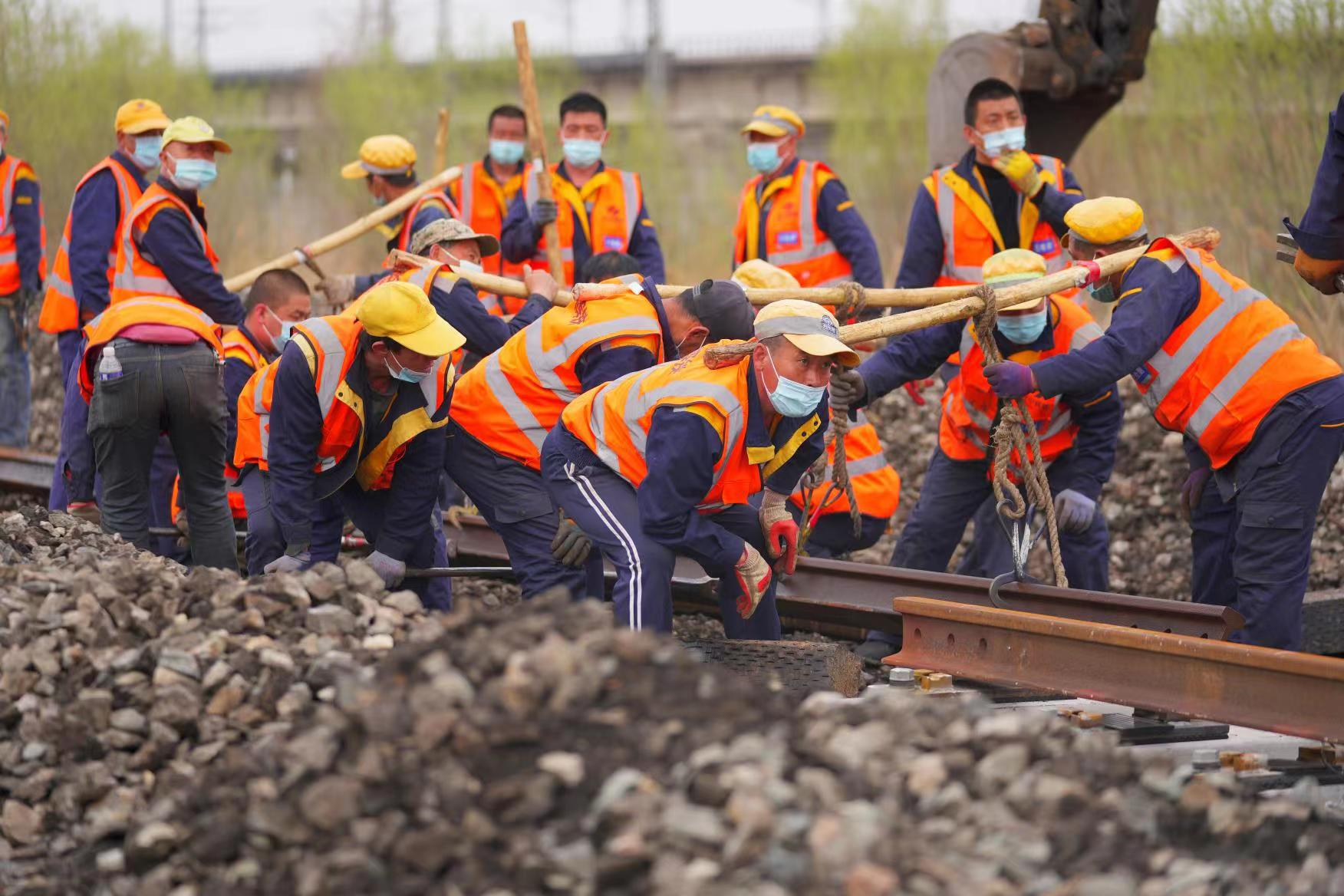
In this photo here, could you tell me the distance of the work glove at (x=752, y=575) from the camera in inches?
233

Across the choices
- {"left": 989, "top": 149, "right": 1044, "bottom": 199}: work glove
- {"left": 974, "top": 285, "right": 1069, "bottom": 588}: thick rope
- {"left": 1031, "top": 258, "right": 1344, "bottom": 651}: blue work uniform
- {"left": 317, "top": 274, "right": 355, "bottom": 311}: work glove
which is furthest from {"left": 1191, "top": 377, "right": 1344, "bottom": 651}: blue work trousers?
{"left": 317, "top": 274, "right": 355, "bottom": 311}: work glove

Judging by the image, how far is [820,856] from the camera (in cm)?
316

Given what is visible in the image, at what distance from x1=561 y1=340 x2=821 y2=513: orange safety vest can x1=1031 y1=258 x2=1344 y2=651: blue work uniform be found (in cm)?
121

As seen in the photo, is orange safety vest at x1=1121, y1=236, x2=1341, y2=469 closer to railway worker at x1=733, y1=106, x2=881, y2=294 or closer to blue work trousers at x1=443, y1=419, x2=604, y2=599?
blue work trousers at x1=443, y1=419, x2=604, y2=599

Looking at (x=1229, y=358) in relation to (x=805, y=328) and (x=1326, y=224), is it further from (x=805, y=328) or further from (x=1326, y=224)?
(x=805, y=328)

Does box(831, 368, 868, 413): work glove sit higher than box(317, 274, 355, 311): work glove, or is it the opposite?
box(317, 274, 355, 311): work glove

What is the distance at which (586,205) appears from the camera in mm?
10148

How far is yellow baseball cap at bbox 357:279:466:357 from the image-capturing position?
6188 mm

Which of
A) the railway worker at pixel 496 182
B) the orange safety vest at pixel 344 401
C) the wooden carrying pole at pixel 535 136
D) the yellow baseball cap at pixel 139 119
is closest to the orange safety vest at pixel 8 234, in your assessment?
the yellow baseball cap at pixel 139 119

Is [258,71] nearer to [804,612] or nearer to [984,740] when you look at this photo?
[804,612]

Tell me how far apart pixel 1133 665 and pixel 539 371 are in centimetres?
261

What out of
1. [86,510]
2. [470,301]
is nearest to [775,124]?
[470,301]

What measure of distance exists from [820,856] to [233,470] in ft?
19.5

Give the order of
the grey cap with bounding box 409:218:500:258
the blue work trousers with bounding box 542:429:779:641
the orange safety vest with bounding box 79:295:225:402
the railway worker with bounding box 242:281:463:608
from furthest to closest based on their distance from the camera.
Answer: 1. the grey cap with bounding box 409:218:500:258
2. the orange safety vest with bounding box 79:295:225:402
3. the railway worker with bounding box 242:281:463:608
4. the blue work trousers with bounding box 542:429:779:641
